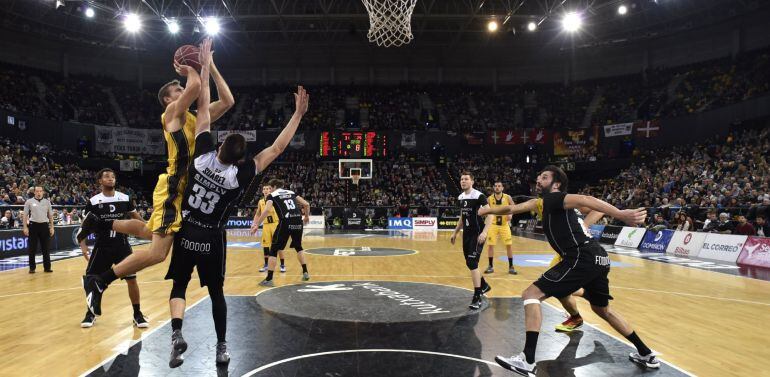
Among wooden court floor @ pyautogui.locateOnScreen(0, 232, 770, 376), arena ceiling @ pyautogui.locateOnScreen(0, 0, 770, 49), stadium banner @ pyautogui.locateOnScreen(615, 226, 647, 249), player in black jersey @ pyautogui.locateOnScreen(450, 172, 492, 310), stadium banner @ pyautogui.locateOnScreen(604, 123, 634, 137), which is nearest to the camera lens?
wooden court floor @ pyautogui.locateOnScreen(0, 232, 770, 376)

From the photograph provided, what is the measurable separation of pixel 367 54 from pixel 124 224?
38.0 m

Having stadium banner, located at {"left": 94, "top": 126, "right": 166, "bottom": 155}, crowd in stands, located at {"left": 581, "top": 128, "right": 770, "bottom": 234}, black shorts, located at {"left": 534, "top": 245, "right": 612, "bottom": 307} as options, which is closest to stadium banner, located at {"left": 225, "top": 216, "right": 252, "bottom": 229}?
stadium banner, located at {"left": 94, "top": 126, "right": 166, "bottom": 155}

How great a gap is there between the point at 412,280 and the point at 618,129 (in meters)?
29.7

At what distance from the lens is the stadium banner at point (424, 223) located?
28.1m

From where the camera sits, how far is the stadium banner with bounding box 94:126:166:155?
34875 mm

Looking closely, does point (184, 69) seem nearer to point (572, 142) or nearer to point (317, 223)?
point (317, 223)

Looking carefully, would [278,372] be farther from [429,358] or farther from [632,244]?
[632,244]

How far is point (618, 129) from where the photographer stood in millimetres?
34062

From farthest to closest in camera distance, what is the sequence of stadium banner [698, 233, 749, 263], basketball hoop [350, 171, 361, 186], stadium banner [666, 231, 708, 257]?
basketball hoop [350, 171, 361, 186] < stadium banner [666, 231, 708, 257] < stadium banner [698, 233, 749, 263]

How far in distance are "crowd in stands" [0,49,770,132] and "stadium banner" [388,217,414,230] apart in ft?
37.4

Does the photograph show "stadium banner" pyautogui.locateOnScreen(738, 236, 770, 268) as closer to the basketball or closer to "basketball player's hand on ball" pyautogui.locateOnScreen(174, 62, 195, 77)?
the basketball

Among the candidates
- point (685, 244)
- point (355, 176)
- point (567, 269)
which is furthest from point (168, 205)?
point (355, 176)

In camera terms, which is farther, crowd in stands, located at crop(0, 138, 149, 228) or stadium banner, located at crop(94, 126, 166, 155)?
stadium banner, located at crop(94, 126, 166, 155)

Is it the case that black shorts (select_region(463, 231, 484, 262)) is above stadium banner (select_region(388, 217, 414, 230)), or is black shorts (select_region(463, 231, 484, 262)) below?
above
